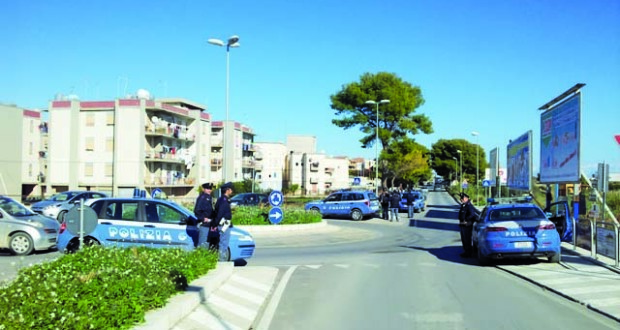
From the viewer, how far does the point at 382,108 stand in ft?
186

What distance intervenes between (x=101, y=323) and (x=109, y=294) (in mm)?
690

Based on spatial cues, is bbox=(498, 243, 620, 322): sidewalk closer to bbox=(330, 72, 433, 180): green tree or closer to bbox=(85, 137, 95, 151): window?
bbox=(330, 72, 433, 180): green tree

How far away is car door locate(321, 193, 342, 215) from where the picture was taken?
35.5 m

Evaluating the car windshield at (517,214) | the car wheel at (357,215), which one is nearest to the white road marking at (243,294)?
the car windshield at (517,214)

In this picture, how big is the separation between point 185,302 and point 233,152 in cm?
7923

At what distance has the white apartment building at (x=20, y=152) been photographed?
182 feet

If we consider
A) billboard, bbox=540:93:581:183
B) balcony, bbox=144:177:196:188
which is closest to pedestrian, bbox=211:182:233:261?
billboard, bbox=540:93:581:183

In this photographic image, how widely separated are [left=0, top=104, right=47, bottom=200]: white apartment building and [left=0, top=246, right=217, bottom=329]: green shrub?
44.5 metres

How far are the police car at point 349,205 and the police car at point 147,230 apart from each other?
21.2m

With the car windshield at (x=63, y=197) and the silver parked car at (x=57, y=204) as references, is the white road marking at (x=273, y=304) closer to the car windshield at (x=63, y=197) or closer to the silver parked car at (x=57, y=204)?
the silver parked car at (x=57, y=204)

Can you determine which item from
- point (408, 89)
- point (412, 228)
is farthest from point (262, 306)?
point (408, 89)

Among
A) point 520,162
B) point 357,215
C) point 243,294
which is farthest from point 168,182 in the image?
point 243,294

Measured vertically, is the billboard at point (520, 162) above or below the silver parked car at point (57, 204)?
above

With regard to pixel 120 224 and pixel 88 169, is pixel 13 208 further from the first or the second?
pixel 88 169
